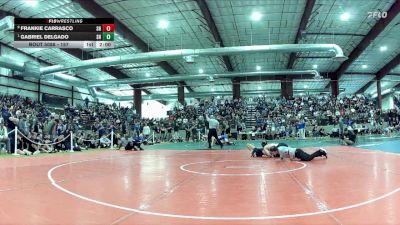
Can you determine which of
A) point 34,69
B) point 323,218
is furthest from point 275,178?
point 34,69

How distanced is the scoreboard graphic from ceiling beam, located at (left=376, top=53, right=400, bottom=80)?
2898cm

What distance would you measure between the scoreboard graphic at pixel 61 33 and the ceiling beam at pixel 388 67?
28978 millimetres

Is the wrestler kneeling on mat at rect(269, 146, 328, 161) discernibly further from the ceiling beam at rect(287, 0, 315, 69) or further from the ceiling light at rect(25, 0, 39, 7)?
the ceiling light at rect(25, 0, 39, 7)

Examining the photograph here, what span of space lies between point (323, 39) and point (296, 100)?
978 cm

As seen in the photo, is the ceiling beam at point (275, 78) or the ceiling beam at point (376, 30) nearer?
the ceiling beam at point (376, 30)

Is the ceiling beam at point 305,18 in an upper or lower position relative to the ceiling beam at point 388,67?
upper

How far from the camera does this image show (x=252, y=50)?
20.2m

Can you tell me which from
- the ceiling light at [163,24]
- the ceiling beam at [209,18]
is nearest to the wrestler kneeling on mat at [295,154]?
the ceiling beam at [209,18]

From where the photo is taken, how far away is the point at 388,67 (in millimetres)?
32844

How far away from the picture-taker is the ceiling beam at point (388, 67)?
1191 inches

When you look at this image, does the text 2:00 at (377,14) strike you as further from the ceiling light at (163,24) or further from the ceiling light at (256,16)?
the ceiling light at (163,24)

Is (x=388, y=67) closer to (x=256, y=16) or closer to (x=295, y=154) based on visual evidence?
(x=256, y=16)

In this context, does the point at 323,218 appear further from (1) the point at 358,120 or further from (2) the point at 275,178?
(1) the point at 358,120

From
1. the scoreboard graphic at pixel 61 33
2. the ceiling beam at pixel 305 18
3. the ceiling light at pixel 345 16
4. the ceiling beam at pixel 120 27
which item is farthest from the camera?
the ceiling light at pixel 345 16
